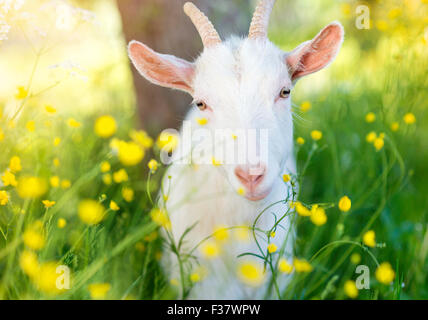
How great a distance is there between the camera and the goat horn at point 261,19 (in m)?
2.29

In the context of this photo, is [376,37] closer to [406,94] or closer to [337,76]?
[337,76]

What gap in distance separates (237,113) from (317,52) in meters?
0.68

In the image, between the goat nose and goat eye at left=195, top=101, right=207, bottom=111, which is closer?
the goat nose

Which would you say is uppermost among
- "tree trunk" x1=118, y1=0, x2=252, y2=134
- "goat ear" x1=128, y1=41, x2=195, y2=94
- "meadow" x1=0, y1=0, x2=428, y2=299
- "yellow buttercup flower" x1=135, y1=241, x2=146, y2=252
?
"tree trunk" x1=118, y1=0, x2=252, y2=134

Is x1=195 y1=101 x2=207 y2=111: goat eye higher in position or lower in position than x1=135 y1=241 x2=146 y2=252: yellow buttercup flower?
higher

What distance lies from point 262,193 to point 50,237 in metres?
0.98

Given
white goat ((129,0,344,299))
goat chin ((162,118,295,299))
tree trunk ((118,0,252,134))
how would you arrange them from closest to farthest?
white goat ((129,0,344,299)) → goat chin ((162,118,295,299)) → tree trunk ((118,0,252,134))

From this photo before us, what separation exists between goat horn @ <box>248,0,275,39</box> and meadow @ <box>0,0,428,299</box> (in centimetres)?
65

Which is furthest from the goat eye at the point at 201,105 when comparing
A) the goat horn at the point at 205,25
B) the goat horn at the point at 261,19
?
the goat horn at the point at 261,19

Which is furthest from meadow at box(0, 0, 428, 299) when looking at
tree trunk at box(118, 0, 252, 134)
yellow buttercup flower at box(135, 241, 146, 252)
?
tree trunk at box(118, 0, 252, 134)

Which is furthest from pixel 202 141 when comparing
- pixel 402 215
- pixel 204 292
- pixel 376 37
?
pixel 376 37

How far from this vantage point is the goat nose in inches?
76.8

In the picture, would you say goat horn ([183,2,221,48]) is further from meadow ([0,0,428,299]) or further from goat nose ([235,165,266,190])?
goat nose ([235,165,266,190])
